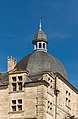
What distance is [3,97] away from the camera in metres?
49.7

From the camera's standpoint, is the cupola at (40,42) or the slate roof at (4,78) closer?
the slate roof at (4,78)

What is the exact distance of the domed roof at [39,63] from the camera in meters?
52.1

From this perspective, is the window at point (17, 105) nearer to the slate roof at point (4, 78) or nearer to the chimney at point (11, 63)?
the slate roof at point (4, 78)

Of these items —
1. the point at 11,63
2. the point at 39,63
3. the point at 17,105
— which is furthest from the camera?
the point at 11,63

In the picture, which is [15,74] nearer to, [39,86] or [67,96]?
[39,86]

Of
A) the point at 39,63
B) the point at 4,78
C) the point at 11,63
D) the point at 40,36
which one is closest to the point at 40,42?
the point at 40,36

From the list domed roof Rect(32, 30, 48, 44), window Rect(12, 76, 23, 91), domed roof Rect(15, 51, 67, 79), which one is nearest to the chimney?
domed roof Rect(15, 51, 67, 79)

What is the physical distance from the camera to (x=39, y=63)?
2071 inches

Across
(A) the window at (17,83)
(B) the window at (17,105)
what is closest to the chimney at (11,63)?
(A) the window at (17,83)

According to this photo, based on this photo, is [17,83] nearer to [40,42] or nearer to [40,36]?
[40,42]

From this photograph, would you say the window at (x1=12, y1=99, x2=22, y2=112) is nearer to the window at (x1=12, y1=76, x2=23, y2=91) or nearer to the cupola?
the window at (x1=12, y1=76, x2=23, y2=91)

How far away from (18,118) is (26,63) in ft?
26.1

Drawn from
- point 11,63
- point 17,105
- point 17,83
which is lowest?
point 17,105

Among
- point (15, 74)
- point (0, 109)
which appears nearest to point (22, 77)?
point (15, 74)
